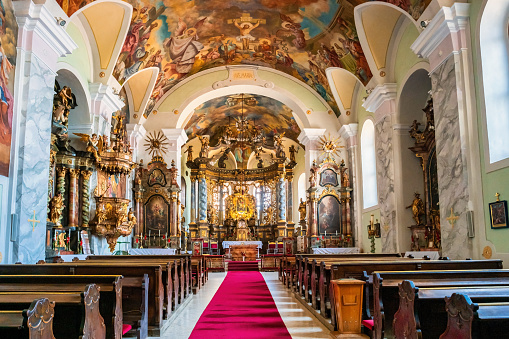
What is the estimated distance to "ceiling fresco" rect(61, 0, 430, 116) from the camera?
14297mm

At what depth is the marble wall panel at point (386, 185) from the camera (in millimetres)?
12984

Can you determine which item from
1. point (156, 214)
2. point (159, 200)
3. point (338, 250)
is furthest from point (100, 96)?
point (338, 250)

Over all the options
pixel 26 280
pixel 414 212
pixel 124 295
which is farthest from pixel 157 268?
pixel 414 212

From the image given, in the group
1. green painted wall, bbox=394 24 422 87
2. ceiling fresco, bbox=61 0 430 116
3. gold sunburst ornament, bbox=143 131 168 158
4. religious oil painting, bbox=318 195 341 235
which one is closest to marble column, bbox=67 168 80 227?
ceiling fresco, bbox=61 0 430 116

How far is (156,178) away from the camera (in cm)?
1838

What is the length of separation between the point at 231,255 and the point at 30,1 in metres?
15.1

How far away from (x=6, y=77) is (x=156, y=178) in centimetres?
1047

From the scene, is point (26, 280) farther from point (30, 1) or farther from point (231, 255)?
point (231, 255)

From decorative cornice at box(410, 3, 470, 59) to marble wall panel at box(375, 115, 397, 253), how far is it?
12.5 feet

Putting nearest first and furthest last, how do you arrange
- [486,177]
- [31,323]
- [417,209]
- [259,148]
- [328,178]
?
1. [31,323]
2. [486,177]
3. [417,209]
4. [328,178]
5. [259,148]

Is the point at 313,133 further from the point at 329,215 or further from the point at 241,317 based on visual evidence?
the point at 241,317

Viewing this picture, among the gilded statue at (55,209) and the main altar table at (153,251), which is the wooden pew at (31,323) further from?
the main altar table at (153,251)

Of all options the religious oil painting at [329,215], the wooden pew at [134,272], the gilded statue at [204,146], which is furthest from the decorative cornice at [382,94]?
the gilded statue at [204,146]

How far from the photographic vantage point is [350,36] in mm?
14477
